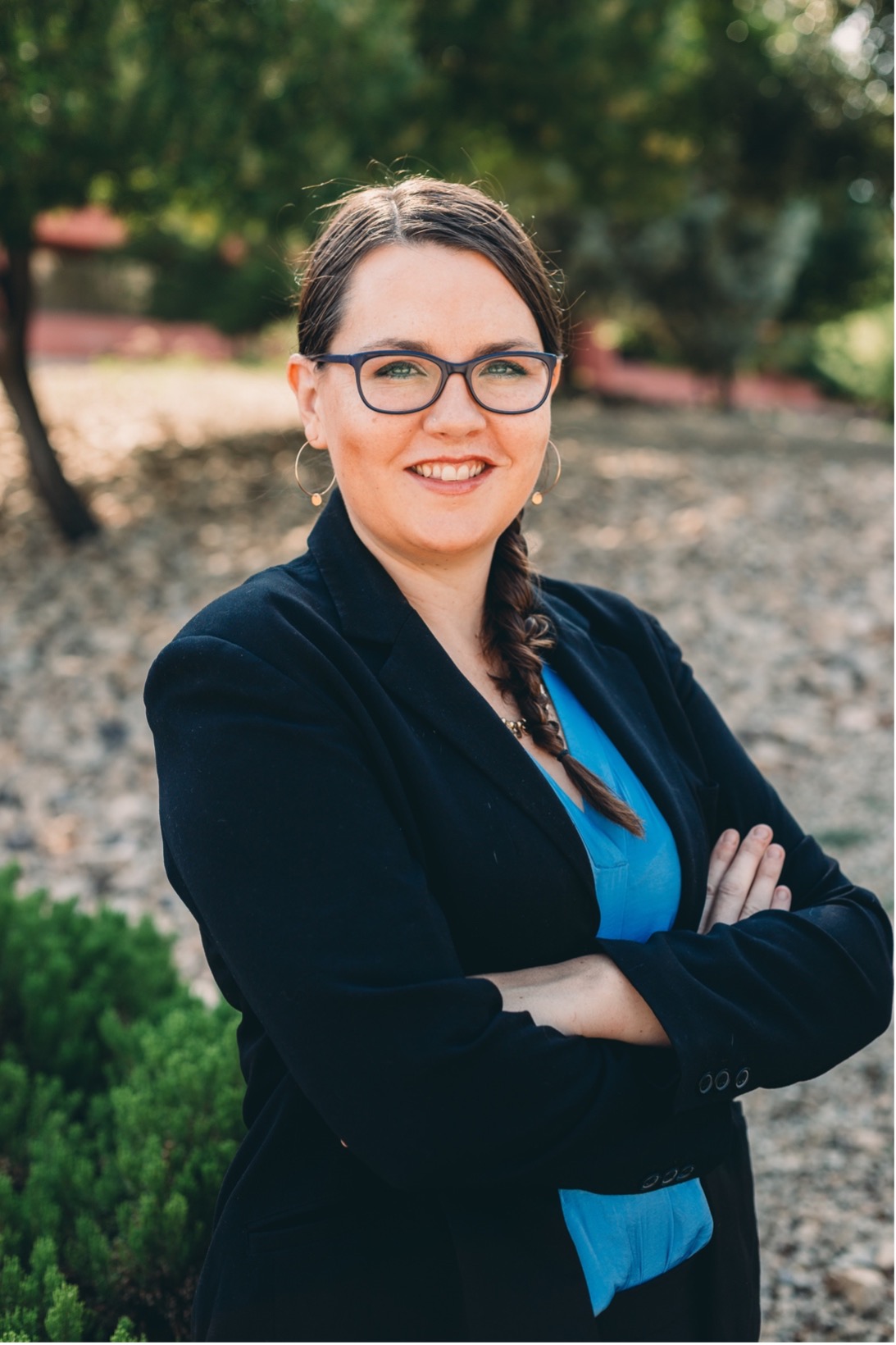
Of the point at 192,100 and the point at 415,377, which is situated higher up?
the point at 192,100

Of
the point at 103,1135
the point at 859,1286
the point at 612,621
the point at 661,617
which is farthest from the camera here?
the point at 661,617

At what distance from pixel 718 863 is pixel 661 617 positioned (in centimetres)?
514

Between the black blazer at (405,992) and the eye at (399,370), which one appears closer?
the black blazer at (405,992)

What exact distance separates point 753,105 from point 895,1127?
1030 centimetres

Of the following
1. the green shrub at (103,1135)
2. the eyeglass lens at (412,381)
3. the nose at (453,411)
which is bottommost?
the green shrub at (103,1135)

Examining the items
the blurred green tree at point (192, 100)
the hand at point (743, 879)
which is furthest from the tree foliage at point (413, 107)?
the hand at point (743, 879)

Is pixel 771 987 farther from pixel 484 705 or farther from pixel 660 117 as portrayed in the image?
pixel 660 117

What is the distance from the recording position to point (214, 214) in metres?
9.00

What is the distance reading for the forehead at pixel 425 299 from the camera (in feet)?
5.49

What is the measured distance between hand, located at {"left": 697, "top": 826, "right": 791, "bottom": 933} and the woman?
98 mm

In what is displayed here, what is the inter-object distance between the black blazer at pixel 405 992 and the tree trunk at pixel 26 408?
276 inches

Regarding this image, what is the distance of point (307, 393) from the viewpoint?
Result: 1.83 m

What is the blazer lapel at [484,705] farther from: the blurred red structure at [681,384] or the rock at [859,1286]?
the blurred red structure at [681,384]

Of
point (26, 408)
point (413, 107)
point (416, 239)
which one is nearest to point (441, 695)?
→ point (416, 239)
